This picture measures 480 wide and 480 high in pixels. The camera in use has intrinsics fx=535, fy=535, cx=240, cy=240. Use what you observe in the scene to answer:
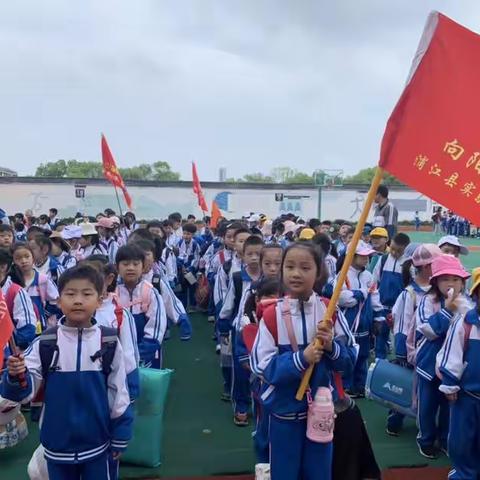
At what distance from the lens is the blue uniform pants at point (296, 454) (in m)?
2.81

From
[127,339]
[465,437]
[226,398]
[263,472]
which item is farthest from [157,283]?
[465,437]

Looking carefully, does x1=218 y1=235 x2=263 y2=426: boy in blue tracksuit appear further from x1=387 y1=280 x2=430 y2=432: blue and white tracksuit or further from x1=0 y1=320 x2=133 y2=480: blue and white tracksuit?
x1=0 y1=320 x2=133 y2=480: blue and white tracksuit

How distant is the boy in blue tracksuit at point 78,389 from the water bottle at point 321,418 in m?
0.94

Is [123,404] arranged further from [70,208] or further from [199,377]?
[70,208]

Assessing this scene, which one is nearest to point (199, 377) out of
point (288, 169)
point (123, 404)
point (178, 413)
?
point (178, 413)

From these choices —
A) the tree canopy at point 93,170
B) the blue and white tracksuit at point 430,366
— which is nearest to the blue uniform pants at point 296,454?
the blue and white tracksuit at point 430,366

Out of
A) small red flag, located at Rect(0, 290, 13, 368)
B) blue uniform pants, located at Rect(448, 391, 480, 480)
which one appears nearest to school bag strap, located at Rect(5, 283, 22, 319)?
small red flag, located at Rect(0, 290, 13, 368)

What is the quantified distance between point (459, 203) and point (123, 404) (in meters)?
1.89

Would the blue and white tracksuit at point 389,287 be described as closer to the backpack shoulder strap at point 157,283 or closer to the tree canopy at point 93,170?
the backpack shoulder strap at point 157,283

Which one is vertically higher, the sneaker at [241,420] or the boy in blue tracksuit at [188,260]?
the boy in blue tracksuit at [188,260]

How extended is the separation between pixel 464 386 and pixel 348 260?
1351 millimetres

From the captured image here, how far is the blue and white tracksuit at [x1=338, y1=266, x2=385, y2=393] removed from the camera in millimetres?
5453

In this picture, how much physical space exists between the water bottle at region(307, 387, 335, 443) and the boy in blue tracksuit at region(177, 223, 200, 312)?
7106 millimetres

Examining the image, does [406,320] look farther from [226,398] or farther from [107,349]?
[107,349]
